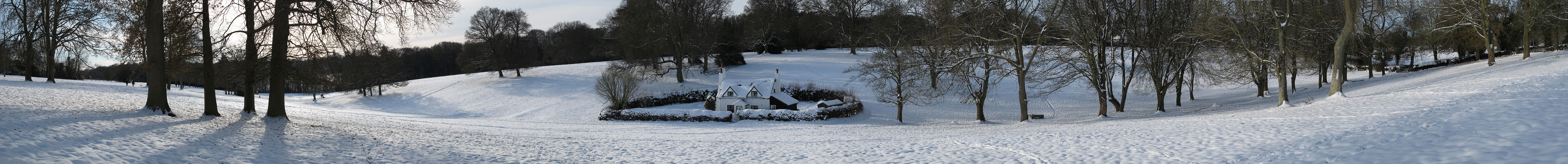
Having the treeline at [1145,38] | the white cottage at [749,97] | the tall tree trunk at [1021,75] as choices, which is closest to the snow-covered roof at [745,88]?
the white cottage at [749,97]

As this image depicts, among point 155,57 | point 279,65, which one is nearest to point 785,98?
point 279,65

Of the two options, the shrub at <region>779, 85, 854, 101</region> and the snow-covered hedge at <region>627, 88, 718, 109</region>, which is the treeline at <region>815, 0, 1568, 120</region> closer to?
the shrub at <region>779, 85, 854, 101</region>

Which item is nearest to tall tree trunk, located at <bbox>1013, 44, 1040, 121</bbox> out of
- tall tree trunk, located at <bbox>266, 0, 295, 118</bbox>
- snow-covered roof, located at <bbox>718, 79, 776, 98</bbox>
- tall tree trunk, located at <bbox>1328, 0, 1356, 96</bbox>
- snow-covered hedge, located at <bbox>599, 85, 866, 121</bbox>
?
tall tree trunk, located at <bbox>1328, 0, 1356, 96</bbox>

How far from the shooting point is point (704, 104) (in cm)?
2517

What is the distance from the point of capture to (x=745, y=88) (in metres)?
23.5

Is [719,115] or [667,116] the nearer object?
[719,115]

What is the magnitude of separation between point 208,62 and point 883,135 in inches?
523

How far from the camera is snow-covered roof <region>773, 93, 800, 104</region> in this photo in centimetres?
2377

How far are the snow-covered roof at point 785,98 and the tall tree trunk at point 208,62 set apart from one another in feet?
50.5

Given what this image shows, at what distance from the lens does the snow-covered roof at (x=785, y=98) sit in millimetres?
23766

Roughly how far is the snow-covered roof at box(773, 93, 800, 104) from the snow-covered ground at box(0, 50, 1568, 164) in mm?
4642

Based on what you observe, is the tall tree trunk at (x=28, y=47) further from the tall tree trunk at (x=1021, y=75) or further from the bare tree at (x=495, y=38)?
the tall tree trunk at (x=1021, y=75)

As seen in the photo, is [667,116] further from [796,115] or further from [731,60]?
[731,60]

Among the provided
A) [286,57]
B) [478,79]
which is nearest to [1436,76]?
[286,57]
